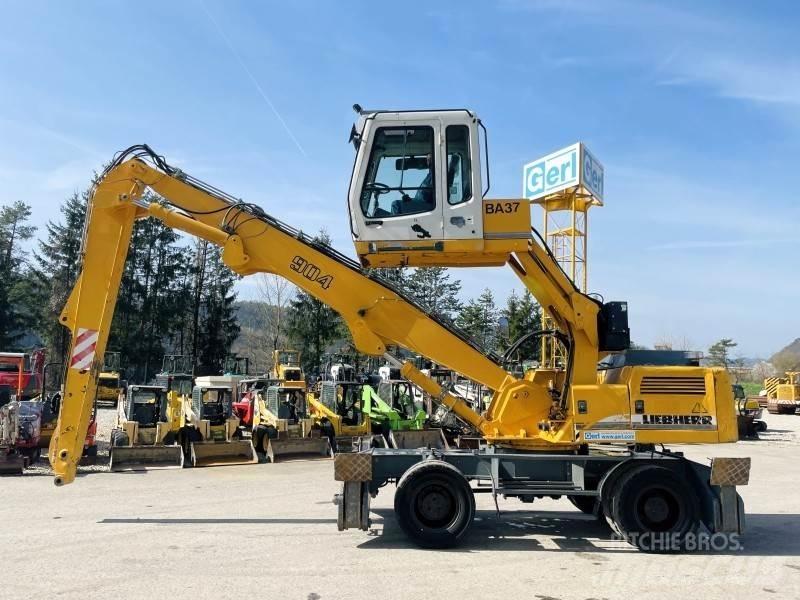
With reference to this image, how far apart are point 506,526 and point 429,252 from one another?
13.4ft

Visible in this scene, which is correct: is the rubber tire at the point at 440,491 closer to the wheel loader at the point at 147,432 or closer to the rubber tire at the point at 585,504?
the rubber tire at the point at 585,504

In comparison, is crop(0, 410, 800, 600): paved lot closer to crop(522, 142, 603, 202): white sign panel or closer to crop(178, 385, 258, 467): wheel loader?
crop(178, 385, 258, 467): wheel loader

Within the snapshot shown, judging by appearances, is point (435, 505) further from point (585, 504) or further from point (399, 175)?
point (399, 175)

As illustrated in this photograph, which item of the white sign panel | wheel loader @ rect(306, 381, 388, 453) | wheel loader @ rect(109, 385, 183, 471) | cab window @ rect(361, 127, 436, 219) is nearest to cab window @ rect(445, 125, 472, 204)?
cab window @ rect(361, 127, 436, 219)

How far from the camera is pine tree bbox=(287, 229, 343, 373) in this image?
51.7m

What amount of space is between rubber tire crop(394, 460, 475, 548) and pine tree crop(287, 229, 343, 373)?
43773mm

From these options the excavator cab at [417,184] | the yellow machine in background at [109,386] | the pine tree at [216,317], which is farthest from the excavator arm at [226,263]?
the pine tree at [216,317]

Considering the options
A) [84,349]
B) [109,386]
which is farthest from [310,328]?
[84,349]

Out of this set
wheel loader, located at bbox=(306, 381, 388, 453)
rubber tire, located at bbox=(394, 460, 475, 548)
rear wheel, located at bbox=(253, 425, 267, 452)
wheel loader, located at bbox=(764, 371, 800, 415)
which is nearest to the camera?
rubber tire, located at bbox=(394, 460, 475, 548)

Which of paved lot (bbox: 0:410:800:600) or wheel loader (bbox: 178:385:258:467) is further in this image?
wheel loader (bbox: 178:385:258:467)

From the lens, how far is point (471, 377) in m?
8.81

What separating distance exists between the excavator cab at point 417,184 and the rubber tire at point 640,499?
3.54 metres

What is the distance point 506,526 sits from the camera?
9.15 metres

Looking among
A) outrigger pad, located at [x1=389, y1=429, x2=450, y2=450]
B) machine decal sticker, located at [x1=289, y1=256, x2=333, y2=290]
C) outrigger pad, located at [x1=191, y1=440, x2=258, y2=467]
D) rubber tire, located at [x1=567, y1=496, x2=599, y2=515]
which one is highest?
machine decal sticker, located at [x1=289, y1=256, x2=333, y2=290]
